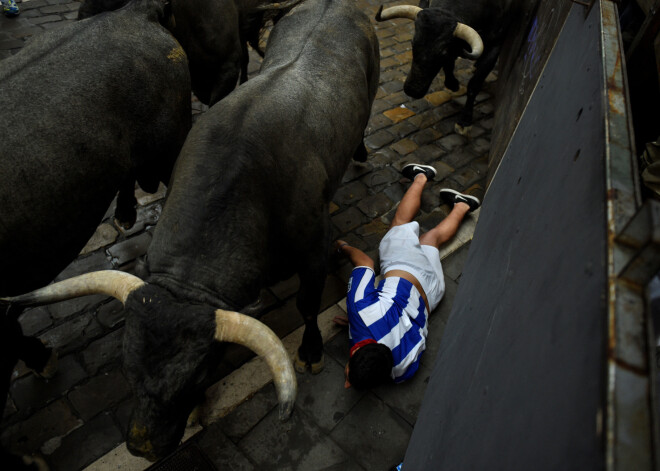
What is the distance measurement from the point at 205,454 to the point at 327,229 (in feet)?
6.85

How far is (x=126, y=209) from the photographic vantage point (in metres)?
4.97

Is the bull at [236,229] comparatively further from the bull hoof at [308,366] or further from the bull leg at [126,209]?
the bull leg at [126,209]

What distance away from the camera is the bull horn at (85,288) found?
2.72 metres

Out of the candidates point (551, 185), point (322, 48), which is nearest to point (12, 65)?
point (322, 48)

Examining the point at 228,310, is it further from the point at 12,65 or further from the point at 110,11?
the point at 110,11

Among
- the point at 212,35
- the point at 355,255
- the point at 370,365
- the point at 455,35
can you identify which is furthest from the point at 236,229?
the point at 455,35

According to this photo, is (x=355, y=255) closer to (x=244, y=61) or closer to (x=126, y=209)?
(x=126, y=209)

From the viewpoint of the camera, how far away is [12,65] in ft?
11.5

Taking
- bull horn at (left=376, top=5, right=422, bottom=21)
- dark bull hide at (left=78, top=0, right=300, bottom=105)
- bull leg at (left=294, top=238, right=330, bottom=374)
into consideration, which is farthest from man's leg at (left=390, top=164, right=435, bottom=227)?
dark bull hide at (left=78, top=0, right=300, bottom=105)

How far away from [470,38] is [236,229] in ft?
15.1

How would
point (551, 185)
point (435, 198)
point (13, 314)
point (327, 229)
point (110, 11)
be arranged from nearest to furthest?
point (551, 185) → point (13, 314) → point (327, 229) → point (110, 11) → point (435, 198)

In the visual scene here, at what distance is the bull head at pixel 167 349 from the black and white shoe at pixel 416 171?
386cm

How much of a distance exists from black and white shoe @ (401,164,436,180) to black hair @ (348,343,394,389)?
2.88 meters

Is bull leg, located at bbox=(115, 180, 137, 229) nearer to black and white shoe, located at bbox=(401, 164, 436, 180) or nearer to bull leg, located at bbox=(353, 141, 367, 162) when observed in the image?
bull leg, located at bbox=(353, 141, 367, 162)
